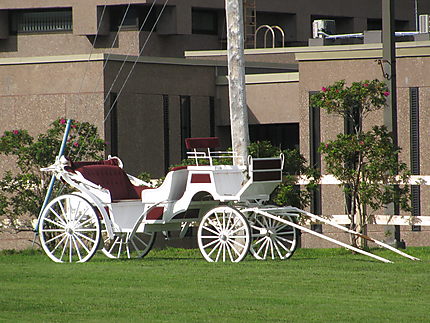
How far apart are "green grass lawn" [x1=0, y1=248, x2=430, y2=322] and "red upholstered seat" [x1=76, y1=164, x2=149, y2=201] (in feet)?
3.46

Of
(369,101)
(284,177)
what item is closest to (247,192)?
(284,177)

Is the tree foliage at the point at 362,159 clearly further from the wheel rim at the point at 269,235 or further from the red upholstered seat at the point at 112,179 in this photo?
the red upholstered seat at the point at 112,179

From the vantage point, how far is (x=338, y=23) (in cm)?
4147

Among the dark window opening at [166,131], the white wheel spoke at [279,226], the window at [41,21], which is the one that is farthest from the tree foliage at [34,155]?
the window at [41,21]

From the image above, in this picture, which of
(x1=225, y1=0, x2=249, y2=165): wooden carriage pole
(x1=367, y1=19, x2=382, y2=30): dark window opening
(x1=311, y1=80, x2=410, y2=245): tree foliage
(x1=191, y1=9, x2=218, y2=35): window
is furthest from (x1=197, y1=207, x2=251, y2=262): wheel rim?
(x1=367, y1=19, x2=382, y2=30): dark window opening

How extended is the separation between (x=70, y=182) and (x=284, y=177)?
419 centimetres

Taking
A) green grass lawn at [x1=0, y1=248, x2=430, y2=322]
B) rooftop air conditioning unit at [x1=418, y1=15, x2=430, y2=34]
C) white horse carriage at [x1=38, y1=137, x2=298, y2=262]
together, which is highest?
rooftop air conditioning unit at [x1=418, y1=15, x2=430, y2=34]

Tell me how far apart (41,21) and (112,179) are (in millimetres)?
21911

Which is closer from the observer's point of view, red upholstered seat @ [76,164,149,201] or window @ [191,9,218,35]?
red upholstered seat @ [76,164,149,201]

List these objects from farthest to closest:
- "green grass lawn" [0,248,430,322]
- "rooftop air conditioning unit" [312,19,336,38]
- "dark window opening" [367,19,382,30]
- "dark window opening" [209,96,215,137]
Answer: "dark window opening" [367,19,382,30] < "rooftop air conditioning unit" [312,19,336,38] < "dark window opening" [209,96,215,137] < "green grass lawn" [0,248,430,322]

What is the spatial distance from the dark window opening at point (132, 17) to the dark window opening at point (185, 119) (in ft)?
30.1

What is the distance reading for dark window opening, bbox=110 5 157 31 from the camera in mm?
35938

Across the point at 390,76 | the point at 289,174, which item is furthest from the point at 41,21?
the point at 390,76

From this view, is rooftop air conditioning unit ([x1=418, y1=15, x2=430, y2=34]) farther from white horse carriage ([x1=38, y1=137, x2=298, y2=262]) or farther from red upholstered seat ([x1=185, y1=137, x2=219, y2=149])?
red upholstered seat ([x1=185, y1=137, x2=219, y2=149])
